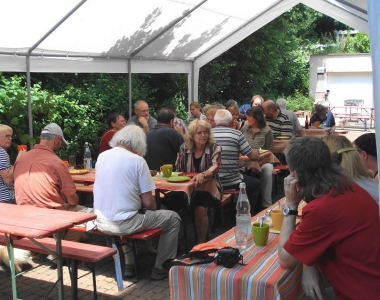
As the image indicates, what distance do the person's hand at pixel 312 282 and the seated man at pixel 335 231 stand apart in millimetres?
45

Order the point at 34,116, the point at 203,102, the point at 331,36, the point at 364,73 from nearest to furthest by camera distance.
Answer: the point at 34,116, the point at 203,102, the point at 364,73, the point at 331,36

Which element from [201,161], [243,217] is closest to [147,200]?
[201,161]

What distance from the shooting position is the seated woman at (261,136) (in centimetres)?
667

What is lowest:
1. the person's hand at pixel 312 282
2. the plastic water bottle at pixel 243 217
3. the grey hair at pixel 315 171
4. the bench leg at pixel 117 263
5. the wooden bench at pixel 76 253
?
the bench leg at pixel 117 263

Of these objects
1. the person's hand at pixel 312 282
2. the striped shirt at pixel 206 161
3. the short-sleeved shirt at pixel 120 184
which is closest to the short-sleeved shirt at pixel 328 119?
the striped shirt at pixel 206 161

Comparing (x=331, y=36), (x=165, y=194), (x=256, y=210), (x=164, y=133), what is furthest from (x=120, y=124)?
(x=331, y=36)

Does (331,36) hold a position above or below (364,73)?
above

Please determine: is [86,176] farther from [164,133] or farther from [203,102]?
[203,102]

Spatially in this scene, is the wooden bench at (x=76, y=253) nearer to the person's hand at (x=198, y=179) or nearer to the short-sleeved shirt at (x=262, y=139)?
the person's hand at (x=198, y=179)

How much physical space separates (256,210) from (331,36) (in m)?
29.9

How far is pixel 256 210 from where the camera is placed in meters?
6.65

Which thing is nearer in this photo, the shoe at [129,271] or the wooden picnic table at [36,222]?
the wooden picnic table at [36,222]

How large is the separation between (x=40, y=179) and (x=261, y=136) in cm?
358

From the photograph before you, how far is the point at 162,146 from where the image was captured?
5648 millimetres
